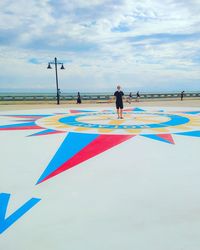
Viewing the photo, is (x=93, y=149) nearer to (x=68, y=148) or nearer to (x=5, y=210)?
(x=68, y=148)

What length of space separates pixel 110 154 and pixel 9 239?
366 cm

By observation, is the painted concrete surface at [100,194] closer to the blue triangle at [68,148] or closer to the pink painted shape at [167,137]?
the blue triangle at [68,148]

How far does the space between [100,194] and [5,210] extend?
4.36ft

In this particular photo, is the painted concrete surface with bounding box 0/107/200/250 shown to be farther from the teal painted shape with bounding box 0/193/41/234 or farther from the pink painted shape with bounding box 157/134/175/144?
the pink painted shape with bounding box 157/134/175/144

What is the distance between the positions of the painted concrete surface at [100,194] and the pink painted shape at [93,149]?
0.07 feet

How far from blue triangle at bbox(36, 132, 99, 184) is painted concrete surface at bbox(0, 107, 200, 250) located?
2cm

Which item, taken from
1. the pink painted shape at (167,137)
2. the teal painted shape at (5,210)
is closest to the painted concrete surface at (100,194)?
the teal painted shape at (5,210)

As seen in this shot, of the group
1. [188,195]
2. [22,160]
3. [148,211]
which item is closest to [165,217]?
[148,211]

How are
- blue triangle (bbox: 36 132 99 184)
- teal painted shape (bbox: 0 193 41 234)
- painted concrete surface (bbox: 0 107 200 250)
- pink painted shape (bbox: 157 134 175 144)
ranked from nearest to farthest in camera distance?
painted concrete surface (bbox: 0 107 200 250), teal painted shape (bbox: 0 193 41 234), blue triangle (bbox: 36 132 99 184), pink painted shape (bbox: 157 134 175 144)

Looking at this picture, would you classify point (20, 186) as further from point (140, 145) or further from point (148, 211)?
point (140, 145)

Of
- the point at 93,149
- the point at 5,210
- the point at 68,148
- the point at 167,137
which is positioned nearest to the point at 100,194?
the point at 5,210

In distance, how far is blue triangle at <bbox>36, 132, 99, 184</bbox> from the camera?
17.6 ft

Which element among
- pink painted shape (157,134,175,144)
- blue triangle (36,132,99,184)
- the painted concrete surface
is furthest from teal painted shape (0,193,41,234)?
pink painted shape (157,134,175,144)

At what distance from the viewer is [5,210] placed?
139 inches
